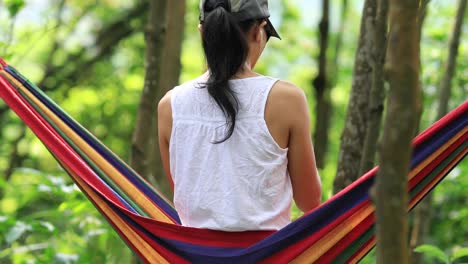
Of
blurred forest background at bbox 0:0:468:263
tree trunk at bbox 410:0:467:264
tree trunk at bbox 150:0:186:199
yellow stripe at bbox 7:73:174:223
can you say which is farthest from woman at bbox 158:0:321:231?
tree trunk at bbox 410:0:467:264

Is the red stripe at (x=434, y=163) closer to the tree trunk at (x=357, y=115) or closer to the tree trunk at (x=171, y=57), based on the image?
the tree trunk at (x=357, y=115)

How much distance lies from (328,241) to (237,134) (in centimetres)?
35

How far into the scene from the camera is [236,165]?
6.94ft

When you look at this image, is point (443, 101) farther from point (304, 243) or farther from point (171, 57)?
point (304, 243)

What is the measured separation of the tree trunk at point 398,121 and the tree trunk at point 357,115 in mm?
1649

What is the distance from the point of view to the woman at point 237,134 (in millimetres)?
2109

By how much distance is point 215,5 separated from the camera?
7.17 ft

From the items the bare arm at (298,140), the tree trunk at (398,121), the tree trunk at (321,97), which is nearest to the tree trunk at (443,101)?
the tree trunk at (321,97)

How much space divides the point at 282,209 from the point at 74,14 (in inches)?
297

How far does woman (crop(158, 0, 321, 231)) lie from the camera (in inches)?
83.0

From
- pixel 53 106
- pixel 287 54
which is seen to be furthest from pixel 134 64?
pixel 53 106

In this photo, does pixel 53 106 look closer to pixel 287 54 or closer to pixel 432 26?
pixel 432 26

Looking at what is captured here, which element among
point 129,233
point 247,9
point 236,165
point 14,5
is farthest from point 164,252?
point 14,5

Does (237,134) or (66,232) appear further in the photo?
(66,232)
